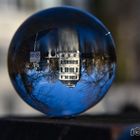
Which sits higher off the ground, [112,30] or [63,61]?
[112,30]

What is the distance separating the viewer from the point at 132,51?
3584cm

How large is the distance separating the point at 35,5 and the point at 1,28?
11.4 ft

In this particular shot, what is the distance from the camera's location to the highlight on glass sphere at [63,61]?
3.27 m

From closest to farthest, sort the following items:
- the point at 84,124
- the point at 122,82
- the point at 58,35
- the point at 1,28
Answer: the point at 84,124, the point at 58,35, the point at 1,28, the point at 122,82

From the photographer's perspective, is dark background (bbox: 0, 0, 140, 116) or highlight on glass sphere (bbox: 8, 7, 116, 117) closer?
highlight on glass sphere (bbox: 8, 7, 116, 117)

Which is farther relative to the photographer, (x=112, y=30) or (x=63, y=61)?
(x=112, y=30)

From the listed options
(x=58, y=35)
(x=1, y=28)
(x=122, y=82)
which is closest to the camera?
(x=58, y=35)

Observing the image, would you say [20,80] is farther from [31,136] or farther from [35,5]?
[35,5]

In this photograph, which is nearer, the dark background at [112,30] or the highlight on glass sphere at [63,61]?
the highlight on glass sphere at [63,61]

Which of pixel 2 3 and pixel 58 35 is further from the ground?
pixel 2 3

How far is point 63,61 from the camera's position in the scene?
129 inches

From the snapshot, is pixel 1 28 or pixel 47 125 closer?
pixel 47 125

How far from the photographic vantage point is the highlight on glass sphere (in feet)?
10.7

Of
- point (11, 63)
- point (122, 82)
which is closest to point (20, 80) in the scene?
point (11, 63)
